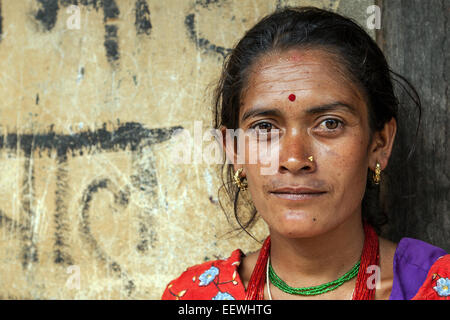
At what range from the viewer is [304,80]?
4.90ft

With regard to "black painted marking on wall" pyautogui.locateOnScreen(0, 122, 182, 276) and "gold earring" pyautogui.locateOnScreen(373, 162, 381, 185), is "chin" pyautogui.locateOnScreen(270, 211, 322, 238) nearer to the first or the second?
"gold earring" pyautogui.locateOnScreen(373, 162, 381, 185)

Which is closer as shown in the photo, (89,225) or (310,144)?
(310,144)

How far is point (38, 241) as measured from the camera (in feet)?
7.39

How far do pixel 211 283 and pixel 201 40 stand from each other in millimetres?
1092

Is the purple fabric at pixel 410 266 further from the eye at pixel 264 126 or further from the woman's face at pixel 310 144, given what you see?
the eye at pixel 264 126

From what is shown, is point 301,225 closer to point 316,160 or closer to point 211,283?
point 316,160

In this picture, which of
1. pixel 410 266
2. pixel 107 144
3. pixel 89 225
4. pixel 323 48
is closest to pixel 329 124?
pixel 323 48

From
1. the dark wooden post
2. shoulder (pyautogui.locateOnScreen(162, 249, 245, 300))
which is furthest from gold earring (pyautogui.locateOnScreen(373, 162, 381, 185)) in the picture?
shoulder (pyautogui.locateOnScreen(162, 249, 245, 300))

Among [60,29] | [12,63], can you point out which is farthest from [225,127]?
[12,63]

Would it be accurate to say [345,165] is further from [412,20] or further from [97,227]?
[97,227]

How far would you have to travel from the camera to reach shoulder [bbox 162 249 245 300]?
1724mm

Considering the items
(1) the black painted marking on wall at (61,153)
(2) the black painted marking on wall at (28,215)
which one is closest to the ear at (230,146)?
(1) the black painted marking on wall at (61,153)

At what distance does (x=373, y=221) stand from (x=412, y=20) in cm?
85

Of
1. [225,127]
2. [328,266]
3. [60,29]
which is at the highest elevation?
[60,29]
